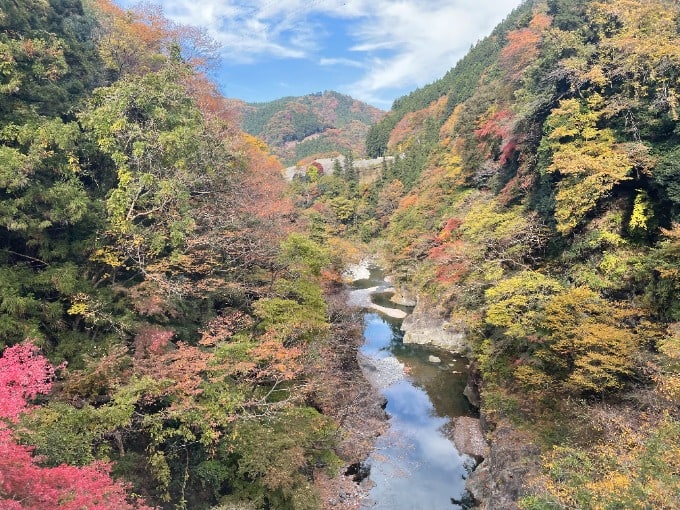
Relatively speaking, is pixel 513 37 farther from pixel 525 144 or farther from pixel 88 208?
pixel 88 208

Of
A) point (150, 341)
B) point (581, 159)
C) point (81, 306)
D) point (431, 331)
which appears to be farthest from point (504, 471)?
point (431, 331)

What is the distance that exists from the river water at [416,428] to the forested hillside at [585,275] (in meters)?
1.98

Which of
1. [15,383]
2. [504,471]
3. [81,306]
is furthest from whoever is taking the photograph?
[504,471]

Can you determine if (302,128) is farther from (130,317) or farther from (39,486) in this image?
(39,486)

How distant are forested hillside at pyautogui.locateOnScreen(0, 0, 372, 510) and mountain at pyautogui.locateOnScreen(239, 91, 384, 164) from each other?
110 metres

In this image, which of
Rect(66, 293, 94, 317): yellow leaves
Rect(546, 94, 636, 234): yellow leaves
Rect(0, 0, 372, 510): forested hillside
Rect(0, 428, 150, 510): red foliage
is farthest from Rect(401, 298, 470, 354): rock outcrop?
Rect(0, 428, 150, 510): red foliage

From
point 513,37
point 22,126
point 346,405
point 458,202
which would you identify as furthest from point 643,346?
point 513,37

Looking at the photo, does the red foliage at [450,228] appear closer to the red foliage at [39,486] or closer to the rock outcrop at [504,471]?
the rock outcrop at [504,471]

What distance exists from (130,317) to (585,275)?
1684 centimetres

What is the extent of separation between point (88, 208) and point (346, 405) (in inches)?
568

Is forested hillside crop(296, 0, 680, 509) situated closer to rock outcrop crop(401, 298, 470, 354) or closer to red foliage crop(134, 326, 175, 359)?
rock outcrop crop(401, 298, 470, 354)

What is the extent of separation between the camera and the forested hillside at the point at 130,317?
1050 centimetres

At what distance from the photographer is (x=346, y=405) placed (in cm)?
2022

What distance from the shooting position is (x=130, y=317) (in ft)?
43.3
